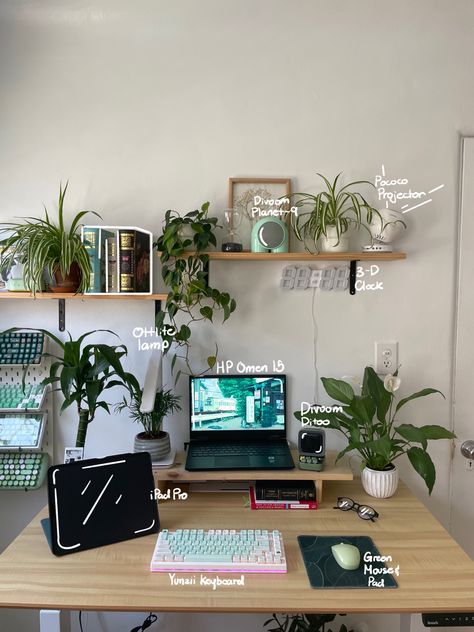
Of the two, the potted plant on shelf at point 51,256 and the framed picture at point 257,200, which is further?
the framed picture at point 257,200

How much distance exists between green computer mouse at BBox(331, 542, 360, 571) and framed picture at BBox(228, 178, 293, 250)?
1.13 metres

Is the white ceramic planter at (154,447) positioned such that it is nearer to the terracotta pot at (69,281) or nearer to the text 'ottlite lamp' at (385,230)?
the terracotta pot at (69,281)

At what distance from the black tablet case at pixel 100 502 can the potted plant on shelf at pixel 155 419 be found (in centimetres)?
18

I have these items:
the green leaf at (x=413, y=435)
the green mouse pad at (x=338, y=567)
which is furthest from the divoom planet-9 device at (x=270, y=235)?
the green mouse pad at (x=338, y=567)

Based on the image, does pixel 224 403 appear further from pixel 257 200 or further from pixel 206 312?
pixel 257 200

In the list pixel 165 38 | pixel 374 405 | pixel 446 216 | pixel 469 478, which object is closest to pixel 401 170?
pixel 446 216

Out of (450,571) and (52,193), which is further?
(52,193)

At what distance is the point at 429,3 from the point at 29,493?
2.57m

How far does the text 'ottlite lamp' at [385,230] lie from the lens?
185 centimetres

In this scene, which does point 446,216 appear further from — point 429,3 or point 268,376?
point 268,376

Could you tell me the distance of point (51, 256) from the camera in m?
1.76

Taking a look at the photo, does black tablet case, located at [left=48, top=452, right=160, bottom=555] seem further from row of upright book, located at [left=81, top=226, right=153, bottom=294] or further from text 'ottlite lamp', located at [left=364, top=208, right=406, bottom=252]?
text 'ottlite lamp', located at [left=364, top=208, right=406, bottom=252]

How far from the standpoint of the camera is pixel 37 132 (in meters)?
1.92

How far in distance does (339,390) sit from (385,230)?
0.64 meters
